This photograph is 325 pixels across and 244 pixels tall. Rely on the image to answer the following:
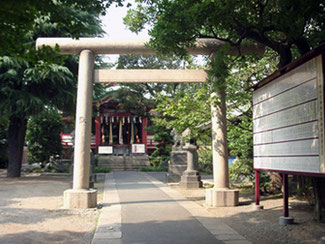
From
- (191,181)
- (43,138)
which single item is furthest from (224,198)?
(43,138)

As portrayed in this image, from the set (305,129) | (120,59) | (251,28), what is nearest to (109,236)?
(305,129)

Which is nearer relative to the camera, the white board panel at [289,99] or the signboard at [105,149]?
the white board panel at [289,99]

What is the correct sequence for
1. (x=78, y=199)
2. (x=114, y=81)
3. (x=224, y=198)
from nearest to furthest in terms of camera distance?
(x=78, y=199), (x=224, y=198), (x=114, y=81)

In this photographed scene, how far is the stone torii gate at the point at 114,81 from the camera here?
8219 millimetres

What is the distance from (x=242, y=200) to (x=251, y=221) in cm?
271

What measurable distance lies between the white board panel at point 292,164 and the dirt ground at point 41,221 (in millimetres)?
3611

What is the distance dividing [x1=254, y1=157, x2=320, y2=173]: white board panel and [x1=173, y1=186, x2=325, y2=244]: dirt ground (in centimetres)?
113

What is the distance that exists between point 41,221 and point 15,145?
11.8m

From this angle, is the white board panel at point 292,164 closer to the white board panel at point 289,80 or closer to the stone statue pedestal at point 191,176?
the white board panel at point 289,80

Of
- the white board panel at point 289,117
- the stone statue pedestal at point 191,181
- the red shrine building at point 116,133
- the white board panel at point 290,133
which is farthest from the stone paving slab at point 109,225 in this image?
the red shrine building at point 116,133

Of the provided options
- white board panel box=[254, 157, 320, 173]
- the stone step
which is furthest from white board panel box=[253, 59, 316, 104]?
the stone step

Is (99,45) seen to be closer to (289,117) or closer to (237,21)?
(237,21)

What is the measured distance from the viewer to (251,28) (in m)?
6.39

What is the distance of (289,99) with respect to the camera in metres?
5.47
